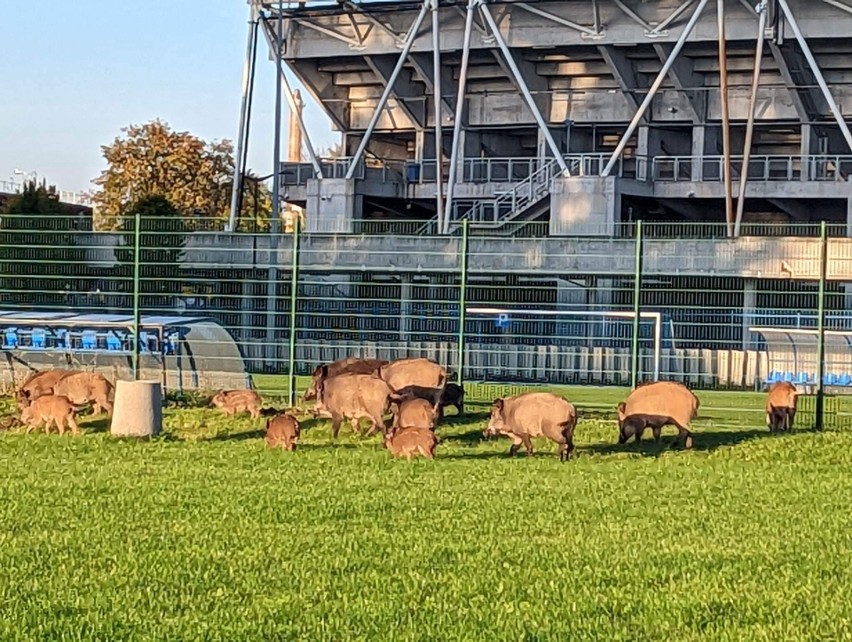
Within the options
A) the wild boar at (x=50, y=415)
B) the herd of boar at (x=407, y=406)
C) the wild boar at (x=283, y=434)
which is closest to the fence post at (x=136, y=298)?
the herd of boar at (x=407, y=406)

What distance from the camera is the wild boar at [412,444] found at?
15508 millimetres

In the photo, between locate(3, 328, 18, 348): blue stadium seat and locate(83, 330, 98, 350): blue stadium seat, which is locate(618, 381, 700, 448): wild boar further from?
locate(3, 328, 18, 348): blue stadium seat

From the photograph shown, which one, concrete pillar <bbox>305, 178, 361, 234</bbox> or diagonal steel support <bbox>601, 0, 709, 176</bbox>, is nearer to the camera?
diagonal steel support <bbox>601, 0, 709, 176</bbox>

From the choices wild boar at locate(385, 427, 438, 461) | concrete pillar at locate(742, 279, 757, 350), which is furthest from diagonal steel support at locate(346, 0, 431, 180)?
wild boar at locate(385, 427, 438, 461)

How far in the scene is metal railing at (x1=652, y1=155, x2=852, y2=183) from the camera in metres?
53.4

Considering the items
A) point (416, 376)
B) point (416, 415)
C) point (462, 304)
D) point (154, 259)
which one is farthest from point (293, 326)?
point (416, 415)

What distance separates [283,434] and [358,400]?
142cm

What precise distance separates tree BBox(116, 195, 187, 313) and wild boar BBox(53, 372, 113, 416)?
380 centimetres

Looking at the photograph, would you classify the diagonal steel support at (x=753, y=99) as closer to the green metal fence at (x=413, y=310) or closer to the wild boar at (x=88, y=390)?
the green metal fence at (x=413, y=310)

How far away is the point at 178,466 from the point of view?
14.6 m

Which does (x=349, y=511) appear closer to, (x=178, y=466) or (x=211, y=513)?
(x=211, y=513)

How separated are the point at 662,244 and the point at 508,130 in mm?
32871

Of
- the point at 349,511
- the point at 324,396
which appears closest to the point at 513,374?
the point at 324,396

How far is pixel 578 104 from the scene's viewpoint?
57.9 meters
